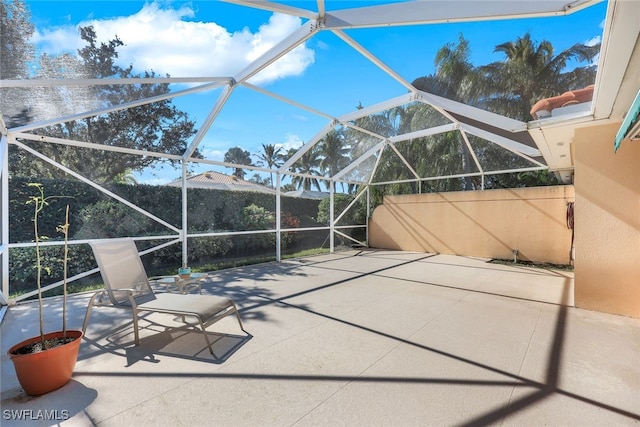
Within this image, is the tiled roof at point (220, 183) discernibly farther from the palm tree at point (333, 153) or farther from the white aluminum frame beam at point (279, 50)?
the white aluminum frame beam at point (279, 50)

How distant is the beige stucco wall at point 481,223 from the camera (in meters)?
8.17

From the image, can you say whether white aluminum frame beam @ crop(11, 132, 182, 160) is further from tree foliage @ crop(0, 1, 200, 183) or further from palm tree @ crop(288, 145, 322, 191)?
palm tree @ crop(288, 145, 322, 191)

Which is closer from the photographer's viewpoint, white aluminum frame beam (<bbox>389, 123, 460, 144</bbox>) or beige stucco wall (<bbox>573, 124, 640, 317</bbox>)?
beige stucco wall (<bbox>573, 124, 640, 317</bbox>)

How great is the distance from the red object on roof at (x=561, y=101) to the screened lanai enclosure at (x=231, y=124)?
24cm

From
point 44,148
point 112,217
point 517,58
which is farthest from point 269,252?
point 517,58

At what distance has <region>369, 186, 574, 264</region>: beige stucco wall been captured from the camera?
8172 millimetres

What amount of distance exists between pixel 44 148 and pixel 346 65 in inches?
230

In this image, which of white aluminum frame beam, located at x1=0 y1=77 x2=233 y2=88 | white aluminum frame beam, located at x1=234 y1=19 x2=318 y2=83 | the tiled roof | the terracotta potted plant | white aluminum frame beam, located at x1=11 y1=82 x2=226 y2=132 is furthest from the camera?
the tiled roof

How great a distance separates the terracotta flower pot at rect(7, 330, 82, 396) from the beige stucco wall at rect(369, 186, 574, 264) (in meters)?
9.98

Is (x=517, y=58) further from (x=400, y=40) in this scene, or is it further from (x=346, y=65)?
(x=346, y=65)

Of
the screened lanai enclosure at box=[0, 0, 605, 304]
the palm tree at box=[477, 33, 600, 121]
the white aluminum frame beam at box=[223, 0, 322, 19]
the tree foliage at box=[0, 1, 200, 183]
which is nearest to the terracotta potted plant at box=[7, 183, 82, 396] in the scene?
the tree foliage at box=[0, 1, 200, 183]

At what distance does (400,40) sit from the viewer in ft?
12.9

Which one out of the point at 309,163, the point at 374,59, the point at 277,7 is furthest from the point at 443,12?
the point at 309,163

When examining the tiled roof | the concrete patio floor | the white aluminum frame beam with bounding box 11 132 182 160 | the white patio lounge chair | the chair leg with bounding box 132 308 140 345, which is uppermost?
the white aluminum frame beam with bounding box 11 132 182 160
